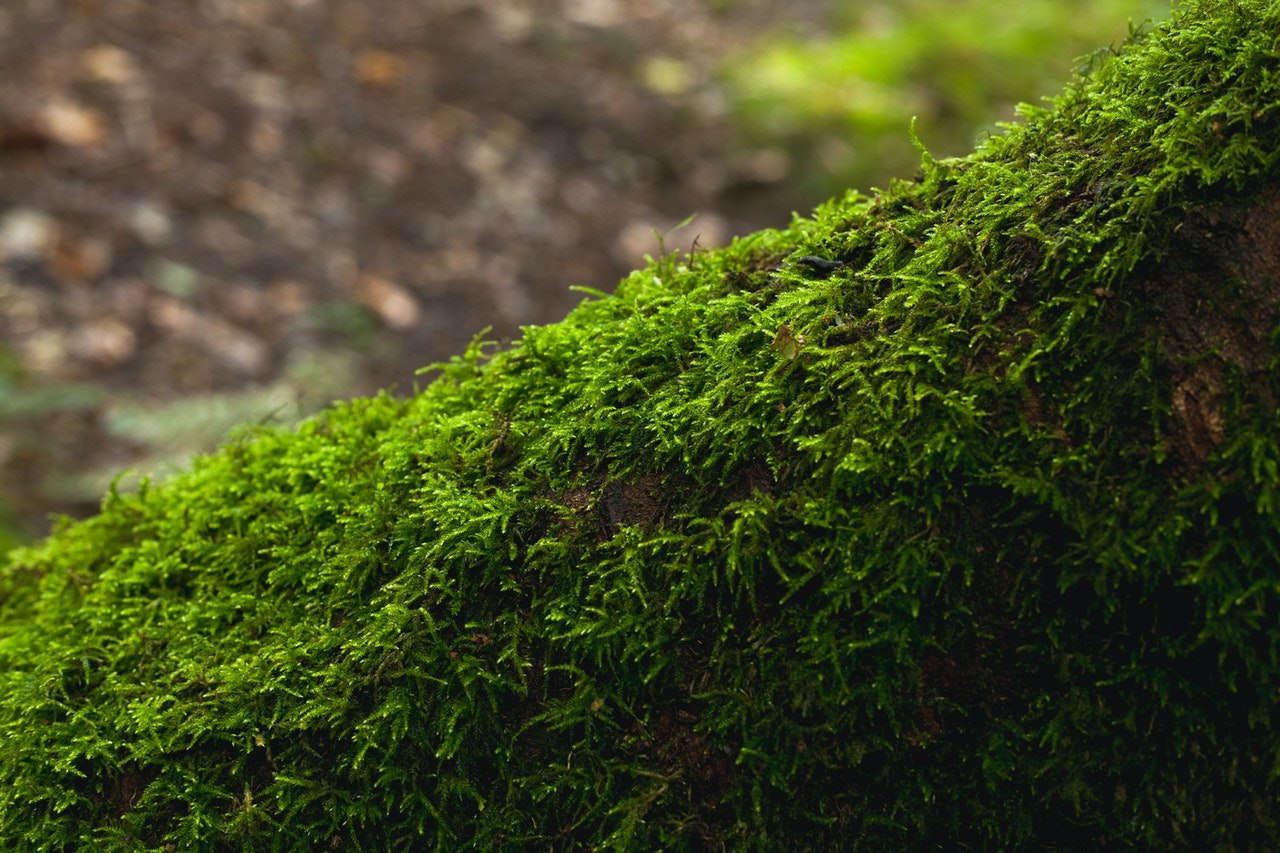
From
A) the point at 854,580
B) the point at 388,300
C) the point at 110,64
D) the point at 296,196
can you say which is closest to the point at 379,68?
the point at 296,196

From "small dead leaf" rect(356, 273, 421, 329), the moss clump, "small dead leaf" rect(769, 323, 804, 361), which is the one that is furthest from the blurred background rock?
"small dead leaf" rect(769, 323, 804, 361)

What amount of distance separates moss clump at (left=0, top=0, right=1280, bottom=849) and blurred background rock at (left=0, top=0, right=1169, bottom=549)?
3439 mm

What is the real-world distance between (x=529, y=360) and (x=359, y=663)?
636 mm

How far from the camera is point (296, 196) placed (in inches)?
256

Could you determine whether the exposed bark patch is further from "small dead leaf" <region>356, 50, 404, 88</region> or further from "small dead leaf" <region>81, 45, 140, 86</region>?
"small dead leaf" <region>356, 50, 404, 88</region>

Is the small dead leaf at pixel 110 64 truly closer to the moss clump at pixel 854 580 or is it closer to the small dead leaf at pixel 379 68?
the small dead leaf at pixel 379 68

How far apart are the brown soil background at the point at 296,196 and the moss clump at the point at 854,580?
3.49 m

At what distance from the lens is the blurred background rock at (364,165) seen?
17.5ft

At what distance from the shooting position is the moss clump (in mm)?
1264

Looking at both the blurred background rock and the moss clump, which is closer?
the moss clump

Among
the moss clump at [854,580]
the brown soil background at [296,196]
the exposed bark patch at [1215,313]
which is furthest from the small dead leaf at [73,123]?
the exposed bark patch at [1215,313]

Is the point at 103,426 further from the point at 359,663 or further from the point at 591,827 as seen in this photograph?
the point at 591,827

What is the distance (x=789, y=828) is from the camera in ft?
4.40

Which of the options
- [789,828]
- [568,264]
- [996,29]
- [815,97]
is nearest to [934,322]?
[789,828]
